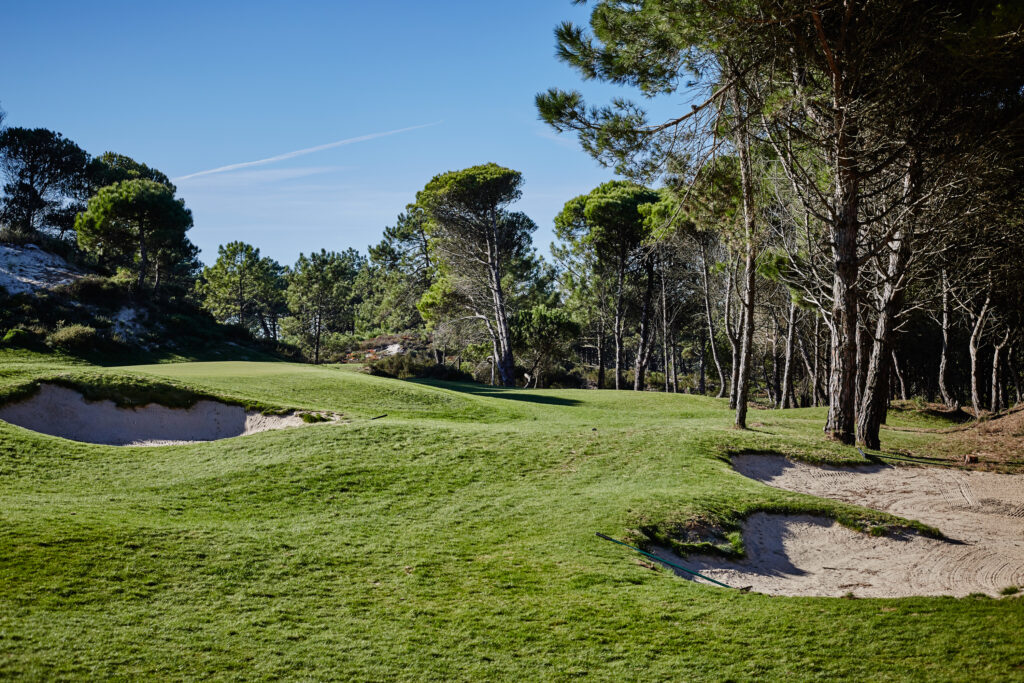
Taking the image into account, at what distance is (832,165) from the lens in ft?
53.6

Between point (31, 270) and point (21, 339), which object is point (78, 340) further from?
point (31, 270)

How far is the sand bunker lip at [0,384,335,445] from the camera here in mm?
14180

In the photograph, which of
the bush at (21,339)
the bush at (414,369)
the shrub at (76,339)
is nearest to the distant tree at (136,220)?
the shrub at (76,339)

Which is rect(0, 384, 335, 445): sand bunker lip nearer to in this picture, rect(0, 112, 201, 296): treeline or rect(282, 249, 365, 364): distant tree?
rect(0, 112, 201, 296): treeline

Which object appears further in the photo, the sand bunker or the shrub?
the shrub

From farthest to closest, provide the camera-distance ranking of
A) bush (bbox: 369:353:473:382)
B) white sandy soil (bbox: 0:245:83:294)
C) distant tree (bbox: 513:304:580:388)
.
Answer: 1. distant tree (bbox: 513:304:580:388)
2. bush (bbox: 369:353:473:382)
3. white sandy soil (bbox: 0:245:83:294)

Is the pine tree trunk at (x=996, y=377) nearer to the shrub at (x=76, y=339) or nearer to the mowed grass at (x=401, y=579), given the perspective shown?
the mowed grass at (x=401, y=579)

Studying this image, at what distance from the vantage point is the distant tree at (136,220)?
38.8m

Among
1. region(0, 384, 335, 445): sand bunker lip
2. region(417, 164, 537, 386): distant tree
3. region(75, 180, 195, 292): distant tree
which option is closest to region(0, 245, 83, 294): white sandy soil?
region(75, 180, 195, 292): distant tree

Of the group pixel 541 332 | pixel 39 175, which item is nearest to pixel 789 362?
pixel 541 332

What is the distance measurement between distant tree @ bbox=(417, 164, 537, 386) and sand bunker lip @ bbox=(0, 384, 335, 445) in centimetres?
2375

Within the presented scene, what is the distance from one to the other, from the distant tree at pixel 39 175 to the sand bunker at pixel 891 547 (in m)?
55.8

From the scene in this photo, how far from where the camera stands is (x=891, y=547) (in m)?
9.59

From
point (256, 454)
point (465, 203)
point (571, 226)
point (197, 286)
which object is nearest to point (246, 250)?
point (197, 286)
